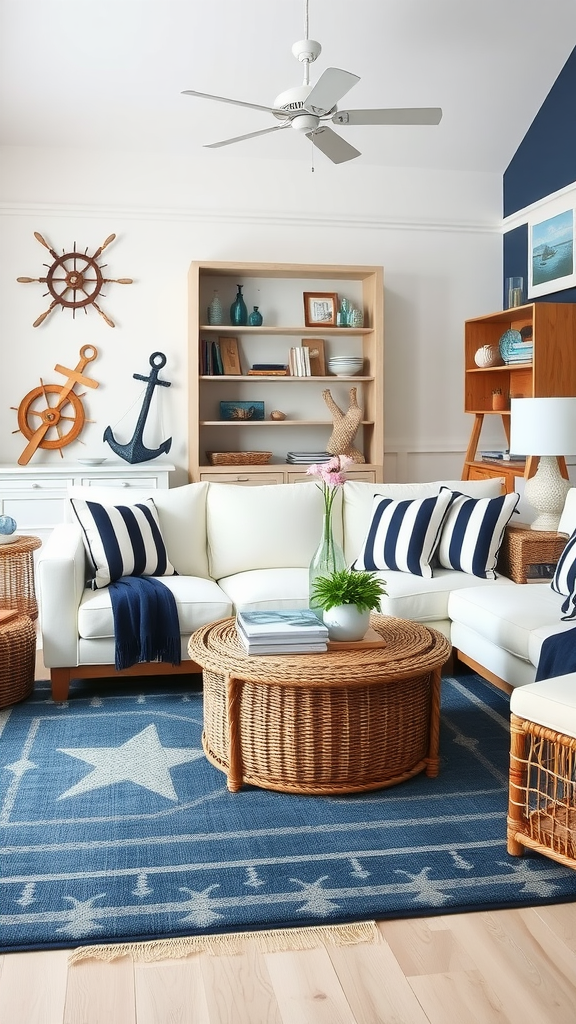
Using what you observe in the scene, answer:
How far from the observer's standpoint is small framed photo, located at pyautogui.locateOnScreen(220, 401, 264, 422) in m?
6.12

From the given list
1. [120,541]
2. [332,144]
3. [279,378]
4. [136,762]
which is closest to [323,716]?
[136,762]

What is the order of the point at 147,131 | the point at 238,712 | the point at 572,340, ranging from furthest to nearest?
the point at 147,131 → the point at 572,340 → the point at 238,712

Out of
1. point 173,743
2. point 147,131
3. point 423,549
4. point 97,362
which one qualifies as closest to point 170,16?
point 147,131

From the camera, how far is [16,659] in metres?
3.63

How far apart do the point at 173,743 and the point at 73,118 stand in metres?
4.20

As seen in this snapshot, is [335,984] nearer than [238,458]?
Yes

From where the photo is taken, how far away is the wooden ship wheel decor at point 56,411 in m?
6.06

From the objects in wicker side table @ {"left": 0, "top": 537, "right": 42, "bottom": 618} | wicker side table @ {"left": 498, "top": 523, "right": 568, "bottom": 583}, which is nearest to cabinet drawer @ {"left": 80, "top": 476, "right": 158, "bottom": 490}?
wicker side table @ {"left": 0, "top": 537, "right": 42, "bottom": 618}

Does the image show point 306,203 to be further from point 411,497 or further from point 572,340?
point 411,497

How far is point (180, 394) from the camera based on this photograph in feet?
→ 20.6

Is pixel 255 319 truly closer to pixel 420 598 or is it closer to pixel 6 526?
pixel 6 526

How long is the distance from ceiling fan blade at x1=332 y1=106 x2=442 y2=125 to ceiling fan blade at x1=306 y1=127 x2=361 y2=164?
0.46ft

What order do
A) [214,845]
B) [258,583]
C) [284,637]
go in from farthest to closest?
[258,583] → [284,637] → [214,845]

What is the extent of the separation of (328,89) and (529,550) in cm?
208
